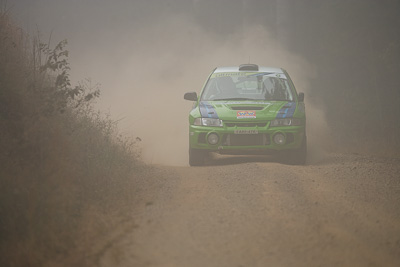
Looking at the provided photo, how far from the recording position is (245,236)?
5324mm

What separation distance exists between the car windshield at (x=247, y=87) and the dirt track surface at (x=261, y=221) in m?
2.07

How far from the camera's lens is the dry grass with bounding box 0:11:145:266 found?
5.01m

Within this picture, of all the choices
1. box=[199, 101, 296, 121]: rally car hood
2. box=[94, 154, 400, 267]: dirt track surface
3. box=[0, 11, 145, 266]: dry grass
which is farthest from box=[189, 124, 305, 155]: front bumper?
box=[0, 11, 145, 266]: dry grass

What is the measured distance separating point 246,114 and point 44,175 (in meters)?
4.55

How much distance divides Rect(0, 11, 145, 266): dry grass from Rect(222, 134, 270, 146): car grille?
1871 mm

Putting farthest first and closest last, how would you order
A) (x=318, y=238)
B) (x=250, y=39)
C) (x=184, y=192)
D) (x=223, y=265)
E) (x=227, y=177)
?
(x=250, y=39)
(x=227, y=177)
(x=184, y=192)
(x=318, y=238)
(x=223, y=265)

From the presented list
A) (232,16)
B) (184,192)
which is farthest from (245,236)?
(232,16)

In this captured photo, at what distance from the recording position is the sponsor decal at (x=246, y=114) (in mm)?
9523

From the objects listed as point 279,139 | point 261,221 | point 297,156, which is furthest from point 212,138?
point 261,221

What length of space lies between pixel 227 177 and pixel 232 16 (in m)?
28.5

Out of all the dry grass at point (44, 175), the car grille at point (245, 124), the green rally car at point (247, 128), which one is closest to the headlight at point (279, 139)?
the green rally car at point (247, 128)

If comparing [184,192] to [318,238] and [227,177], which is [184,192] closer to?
[227,177]

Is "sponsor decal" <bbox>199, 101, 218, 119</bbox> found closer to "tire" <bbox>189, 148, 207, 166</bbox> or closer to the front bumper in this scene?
the front bumper

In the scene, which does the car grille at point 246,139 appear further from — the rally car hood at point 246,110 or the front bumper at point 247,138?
the rally car hood at point 246,110
